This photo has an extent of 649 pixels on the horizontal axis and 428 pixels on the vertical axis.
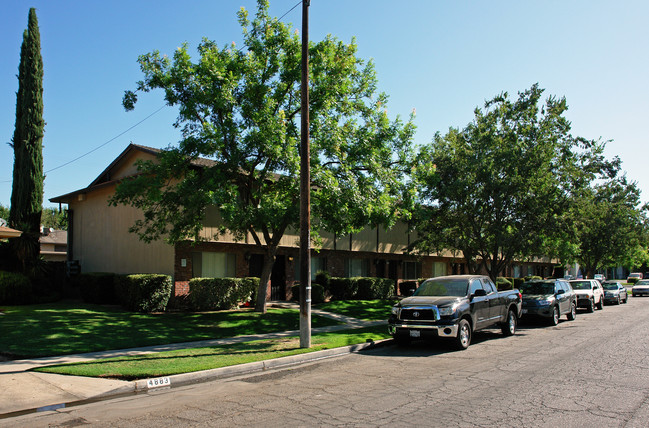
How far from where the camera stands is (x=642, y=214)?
45.6 metres

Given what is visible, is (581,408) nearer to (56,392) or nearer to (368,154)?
(56,392)

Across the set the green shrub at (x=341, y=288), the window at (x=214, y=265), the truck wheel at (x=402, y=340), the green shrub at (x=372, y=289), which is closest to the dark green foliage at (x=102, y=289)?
the window at (x=214, y=265)

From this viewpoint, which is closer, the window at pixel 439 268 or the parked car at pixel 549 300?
the parked car at pixel 549 300

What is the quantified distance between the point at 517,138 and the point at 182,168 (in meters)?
14.9

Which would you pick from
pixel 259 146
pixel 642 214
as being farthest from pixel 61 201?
pixel 642 214

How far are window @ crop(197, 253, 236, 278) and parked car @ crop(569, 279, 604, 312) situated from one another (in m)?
18.0

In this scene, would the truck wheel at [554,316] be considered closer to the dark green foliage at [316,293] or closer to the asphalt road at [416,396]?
the asphalt road at [416,396]

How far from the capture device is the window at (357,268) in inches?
1118

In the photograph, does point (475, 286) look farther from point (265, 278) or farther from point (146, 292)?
point (146, 292)

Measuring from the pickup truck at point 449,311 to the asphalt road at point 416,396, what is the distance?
704 mm

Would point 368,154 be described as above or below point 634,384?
above

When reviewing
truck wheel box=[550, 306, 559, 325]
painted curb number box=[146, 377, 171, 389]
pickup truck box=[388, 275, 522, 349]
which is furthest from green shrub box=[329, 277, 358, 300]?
painted curb number box=[146, 377, 171, 389]

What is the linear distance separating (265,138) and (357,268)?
52.6 feet

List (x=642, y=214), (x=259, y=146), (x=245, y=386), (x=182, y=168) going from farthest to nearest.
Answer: (x=642, y=214)
(x=182, y=168)
(x=259, y=146)
(x=245, y=386)
